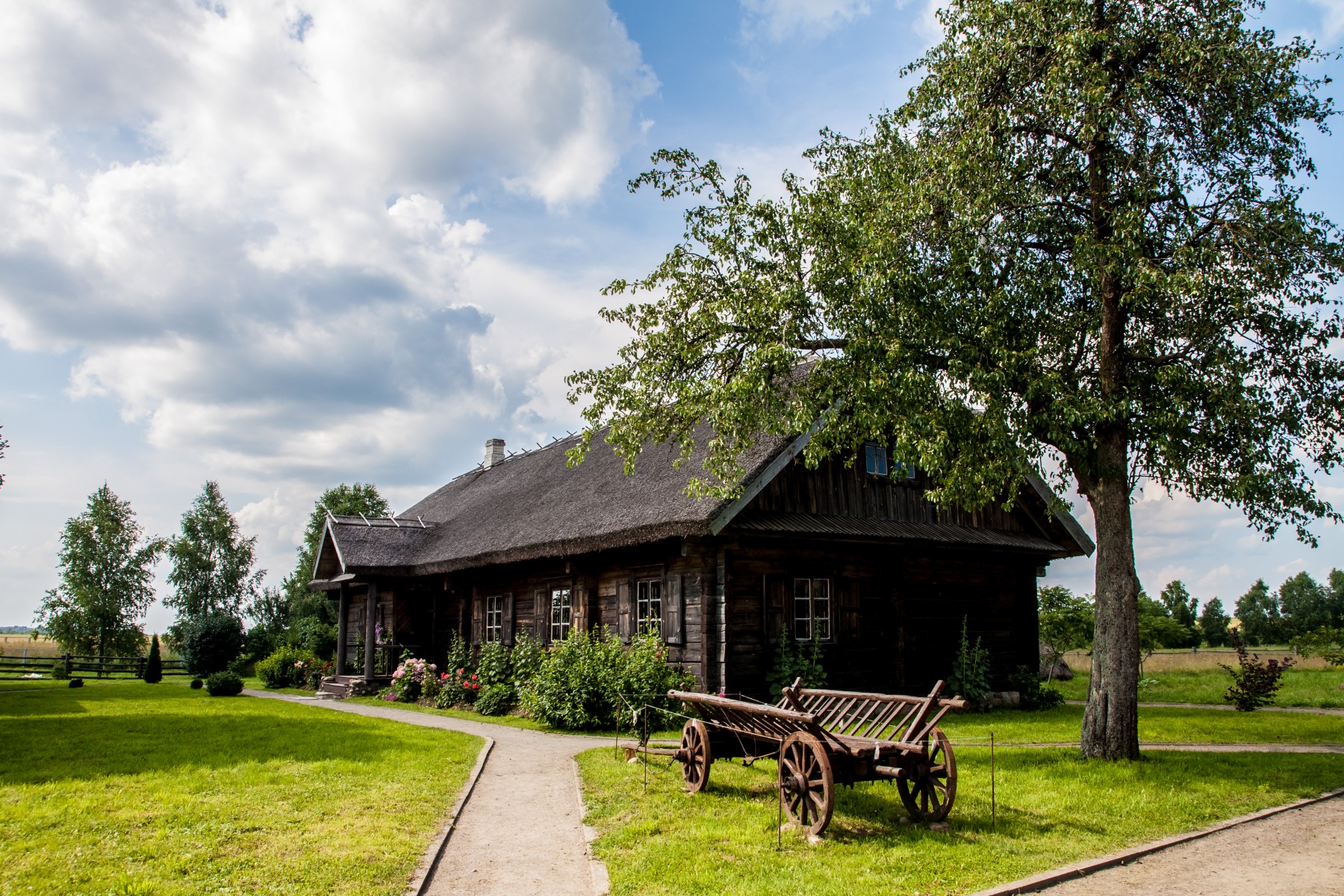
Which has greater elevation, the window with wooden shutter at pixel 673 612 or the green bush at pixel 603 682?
the window with wooden shutter at pixel 673 612

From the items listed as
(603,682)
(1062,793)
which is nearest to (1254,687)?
(1062,793)

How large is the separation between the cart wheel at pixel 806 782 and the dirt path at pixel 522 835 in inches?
69.1

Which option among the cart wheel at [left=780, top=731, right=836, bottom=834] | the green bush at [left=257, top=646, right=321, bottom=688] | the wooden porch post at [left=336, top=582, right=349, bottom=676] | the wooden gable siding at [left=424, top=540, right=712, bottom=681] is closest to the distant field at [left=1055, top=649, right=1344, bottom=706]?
the wooden gable siding at [left=424, top=540, right=712, bottom=681]

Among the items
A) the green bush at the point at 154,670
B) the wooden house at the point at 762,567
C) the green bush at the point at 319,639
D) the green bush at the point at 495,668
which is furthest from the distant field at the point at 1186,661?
the green bush at the point at 154,670

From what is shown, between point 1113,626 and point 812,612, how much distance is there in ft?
20.1

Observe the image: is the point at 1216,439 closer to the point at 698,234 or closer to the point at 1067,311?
the point at 1067,311

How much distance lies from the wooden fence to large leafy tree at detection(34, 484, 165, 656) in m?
4.35

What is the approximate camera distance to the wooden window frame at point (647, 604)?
52.7 ft

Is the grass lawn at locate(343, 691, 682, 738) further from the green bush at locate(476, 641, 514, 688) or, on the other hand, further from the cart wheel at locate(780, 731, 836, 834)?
the cart wheel at locate(780, 731, 836, 834)

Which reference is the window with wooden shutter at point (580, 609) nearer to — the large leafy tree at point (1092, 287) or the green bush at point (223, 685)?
the large leafy tree at point (1092, 287)

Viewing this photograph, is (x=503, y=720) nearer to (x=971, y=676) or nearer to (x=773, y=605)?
(x=773, y=605)

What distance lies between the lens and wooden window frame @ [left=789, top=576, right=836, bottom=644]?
1616cm

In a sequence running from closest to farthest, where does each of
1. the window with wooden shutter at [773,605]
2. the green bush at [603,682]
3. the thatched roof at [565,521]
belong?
1. the green bush at [603,682]
2. the thatched roof at [565,521]
3. the window with wooden shutter at [773,605]

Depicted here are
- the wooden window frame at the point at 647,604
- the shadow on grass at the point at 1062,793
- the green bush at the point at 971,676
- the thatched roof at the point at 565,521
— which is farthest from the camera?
the green bush at the point at 971,676
